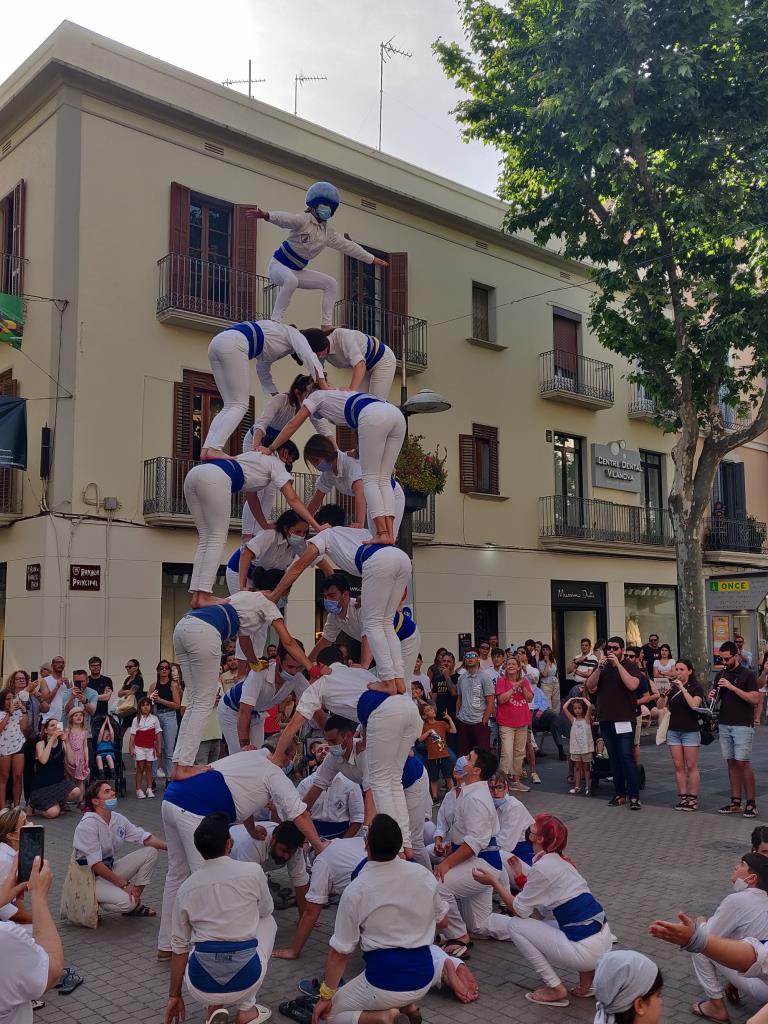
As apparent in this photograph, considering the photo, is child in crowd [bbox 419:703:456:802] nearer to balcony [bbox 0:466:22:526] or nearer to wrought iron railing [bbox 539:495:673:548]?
balcony [bbox 0:466:22:526]

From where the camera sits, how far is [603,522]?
24.6m

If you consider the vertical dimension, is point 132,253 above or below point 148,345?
above

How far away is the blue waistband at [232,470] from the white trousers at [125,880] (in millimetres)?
2836

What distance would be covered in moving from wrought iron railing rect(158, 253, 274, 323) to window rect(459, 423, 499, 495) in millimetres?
5946

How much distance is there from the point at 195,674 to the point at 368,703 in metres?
1.12

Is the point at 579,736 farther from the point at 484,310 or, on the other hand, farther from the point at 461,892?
the point at 484,310

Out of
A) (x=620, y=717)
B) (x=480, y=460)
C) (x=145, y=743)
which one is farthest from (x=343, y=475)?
(x=480, y=460)

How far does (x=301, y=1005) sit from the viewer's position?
5.09 m

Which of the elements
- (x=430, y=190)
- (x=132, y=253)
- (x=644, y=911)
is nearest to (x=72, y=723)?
(x=644, y=911)

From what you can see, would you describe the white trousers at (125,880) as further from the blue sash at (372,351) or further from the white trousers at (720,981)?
the blue sash at (372,351)

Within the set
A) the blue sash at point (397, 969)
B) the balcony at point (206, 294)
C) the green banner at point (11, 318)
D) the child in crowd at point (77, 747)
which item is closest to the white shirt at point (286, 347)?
the blue sash at point (397, 969)

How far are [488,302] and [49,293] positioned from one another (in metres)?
11.0

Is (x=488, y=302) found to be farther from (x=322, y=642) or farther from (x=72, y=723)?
(x=322, y=642)

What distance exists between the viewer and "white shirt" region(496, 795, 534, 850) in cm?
669
